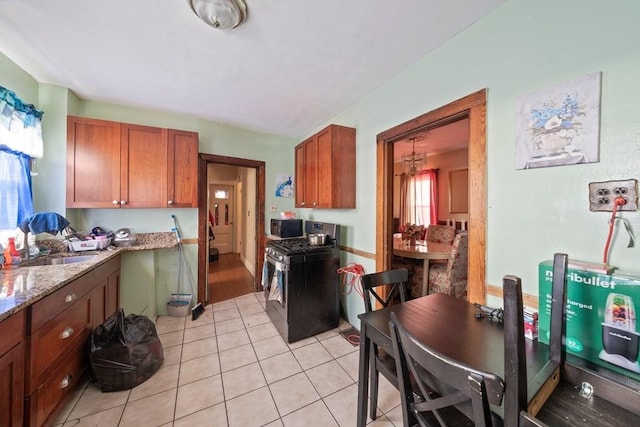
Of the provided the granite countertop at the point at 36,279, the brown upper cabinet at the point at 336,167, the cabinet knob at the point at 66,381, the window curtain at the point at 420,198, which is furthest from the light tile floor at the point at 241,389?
the window curtain at the point at 420,198

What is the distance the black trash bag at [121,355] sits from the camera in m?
1.63

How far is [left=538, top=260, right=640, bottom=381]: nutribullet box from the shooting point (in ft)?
2.66

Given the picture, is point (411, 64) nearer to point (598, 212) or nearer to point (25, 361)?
point (598, 212)

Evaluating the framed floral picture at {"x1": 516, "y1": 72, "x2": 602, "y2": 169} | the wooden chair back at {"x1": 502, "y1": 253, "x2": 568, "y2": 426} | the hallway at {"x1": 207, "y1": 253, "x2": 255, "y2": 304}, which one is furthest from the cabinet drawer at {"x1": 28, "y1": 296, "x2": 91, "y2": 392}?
the framed floral picture at {"x1": 516, "y1": 72, "x2": 602, "y2": 169}

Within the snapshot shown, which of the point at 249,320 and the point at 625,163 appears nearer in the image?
the point at 625,163

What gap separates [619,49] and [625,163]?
0.49m

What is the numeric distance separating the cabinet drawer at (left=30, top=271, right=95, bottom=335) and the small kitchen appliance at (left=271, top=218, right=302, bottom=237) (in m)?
1.88

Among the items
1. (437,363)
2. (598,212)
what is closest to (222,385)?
(437,363)

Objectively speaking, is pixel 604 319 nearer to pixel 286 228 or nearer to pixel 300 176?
pixel 286 228

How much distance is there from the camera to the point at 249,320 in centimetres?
277

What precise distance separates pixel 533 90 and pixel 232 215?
21.8 feet

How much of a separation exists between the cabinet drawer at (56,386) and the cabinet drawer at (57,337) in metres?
0.05

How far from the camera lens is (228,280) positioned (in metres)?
4.24

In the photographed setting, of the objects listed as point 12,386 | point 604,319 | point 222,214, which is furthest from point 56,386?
point 222,214
